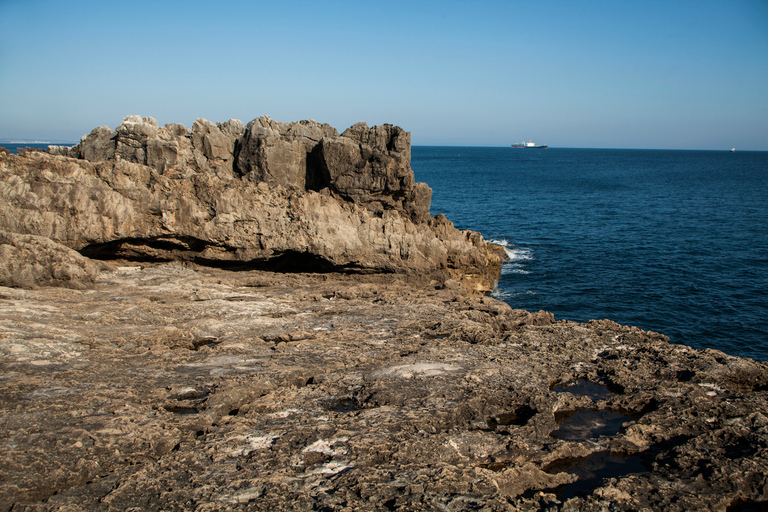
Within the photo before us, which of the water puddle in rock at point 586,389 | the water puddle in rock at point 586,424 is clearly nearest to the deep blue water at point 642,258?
the water puddle in rock at point 586,389

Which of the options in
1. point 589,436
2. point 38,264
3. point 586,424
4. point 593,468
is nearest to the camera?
point 593,468

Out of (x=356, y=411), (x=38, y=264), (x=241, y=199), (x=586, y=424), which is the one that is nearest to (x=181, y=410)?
(x=356, y=411)

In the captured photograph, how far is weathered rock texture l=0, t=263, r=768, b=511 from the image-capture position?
26.2 feet

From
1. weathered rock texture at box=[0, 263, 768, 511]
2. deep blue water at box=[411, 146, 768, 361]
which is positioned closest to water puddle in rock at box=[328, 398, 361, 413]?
weathered rock texture at box=[0, 263, 768, 511]

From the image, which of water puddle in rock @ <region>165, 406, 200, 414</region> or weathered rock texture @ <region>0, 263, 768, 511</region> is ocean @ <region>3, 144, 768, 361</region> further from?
water puddle in rock @ <region>165, 406, 200, 414</region>

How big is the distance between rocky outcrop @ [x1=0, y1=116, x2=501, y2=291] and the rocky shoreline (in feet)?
0.33

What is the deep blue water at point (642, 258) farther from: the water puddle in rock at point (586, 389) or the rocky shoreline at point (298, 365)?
the water puddle in rock at point (586, 389)

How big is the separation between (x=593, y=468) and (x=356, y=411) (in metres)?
4.77

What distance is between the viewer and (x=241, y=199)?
21.8 metres

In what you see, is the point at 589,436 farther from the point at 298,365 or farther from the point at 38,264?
the point at 38,264

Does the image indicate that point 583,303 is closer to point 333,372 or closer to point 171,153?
point 333,372

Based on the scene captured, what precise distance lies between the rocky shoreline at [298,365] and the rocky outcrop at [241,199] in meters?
0.10

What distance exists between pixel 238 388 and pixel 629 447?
841cm

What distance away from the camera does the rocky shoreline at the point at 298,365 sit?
8266 millimetres
